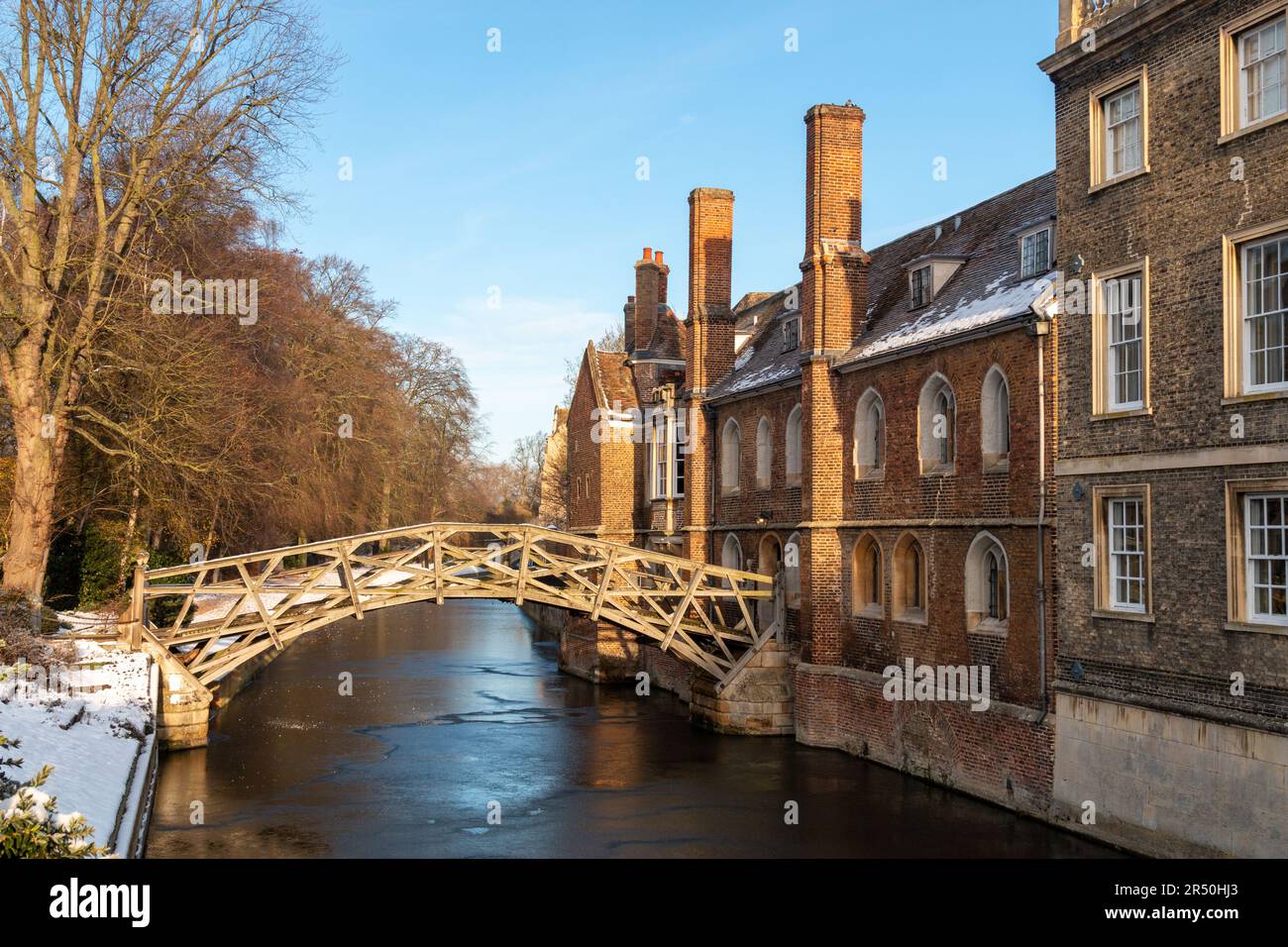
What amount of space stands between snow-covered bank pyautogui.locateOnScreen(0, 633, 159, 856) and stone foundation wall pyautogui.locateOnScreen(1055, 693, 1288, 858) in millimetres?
11518

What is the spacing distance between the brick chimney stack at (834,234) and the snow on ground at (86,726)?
13.7 metres

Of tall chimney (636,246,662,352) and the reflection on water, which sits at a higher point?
tall chimney (636,246,662,352)

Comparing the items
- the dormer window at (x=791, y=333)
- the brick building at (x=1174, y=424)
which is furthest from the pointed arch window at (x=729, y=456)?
the brick building at (x=1174, y=424)

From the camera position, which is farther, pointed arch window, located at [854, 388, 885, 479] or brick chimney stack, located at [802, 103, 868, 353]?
brick chimney stack, located at [802, 103, 868, 353]

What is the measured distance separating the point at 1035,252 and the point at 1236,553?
23.8 ft

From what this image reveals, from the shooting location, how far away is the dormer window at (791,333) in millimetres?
28594

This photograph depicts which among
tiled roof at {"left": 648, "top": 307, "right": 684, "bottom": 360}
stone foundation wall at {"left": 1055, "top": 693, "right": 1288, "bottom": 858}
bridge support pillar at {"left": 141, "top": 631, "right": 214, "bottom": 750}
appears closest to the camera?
stone foundation wall at {"left": 1055, "top": 693, "right": 1288, "bottom": 858}

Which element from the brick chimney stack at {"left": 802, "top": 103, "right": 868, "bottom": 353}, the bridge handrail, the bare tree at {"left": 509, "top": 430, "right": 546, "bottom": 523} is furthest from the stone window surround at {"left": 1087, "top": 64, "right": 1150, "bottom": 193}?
the bare tree at {"left": 509, "top": 430, "right": 546, "bottom": 523}

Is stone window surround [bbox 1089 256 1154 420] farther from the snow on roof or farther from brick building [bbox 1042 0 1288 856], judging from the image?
the snow on roof

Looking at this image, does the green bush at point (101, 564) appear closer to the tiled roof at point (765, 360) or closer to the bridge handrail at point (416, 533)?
the bridge handrail at point (416, 533)

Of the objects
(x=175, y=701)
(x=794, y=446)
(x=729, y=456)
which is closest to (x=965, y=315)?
(x=794, y=446)

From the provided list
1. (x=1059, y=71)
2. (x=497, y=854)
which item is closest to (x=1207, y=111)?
(x=1059, y=71)

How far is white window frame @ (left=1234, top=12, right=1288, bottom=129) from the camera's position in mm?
13531

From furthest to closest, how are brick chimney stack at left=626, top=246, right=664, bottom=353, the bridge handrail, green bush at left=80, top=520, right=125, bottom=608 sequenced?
brick chimney stack at left=626, top=246, right=664, bottom=353
green bush at left=80, top=520, right=125, bottom=608
the bridge handrail
